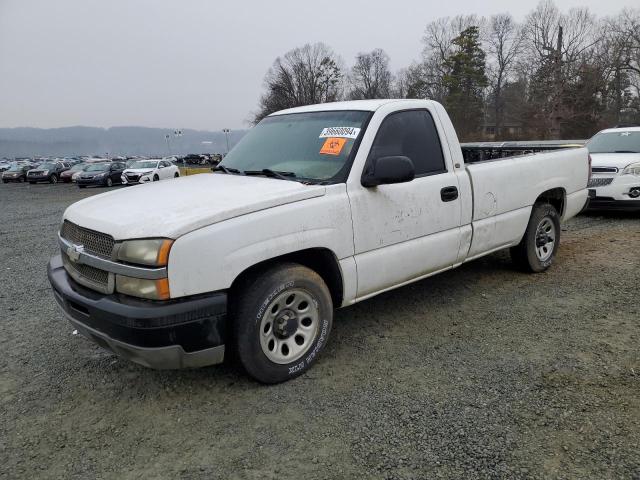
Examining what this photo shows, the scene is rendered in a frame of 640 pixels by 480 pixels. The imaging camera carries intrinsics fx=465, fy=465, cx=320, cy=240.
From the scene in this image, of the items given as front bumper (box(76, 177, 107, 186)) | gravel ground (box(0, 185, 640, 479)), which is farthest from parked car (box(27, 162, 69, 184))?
gravel ground (box(0, 185, 640, 479))

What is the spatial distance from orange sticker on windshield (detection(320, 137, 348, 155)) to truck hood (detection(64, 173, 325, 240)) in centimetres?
44

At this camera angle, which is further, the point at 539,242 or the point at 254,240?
the point at 539,242

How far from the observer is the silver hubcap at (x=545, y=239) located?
5.16 metres

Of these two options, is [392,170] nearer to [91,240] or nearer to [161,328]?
[161,328]

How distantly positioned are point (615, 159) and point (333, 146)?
703cm

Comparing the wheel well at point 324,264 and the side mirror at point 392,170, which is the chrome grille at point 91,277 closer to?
the wheel well at point 324,264

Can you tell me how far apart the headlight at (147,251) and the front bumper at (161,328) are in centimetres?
24

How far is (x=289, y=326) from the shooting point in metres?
3.12

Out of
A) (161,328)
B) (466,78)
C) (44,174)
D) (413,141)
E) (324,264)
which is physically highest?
(466,78)

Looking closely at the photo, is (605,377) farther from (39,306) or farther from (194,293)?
(39,306)

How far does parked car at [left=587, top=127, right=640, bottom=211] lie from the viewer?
798 cm

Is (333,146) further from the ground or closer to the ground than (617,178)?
further from the ground

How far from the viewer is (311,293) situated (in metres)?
3.15

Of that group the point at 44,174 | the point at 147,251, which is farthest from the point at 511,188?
the point at 44,174
